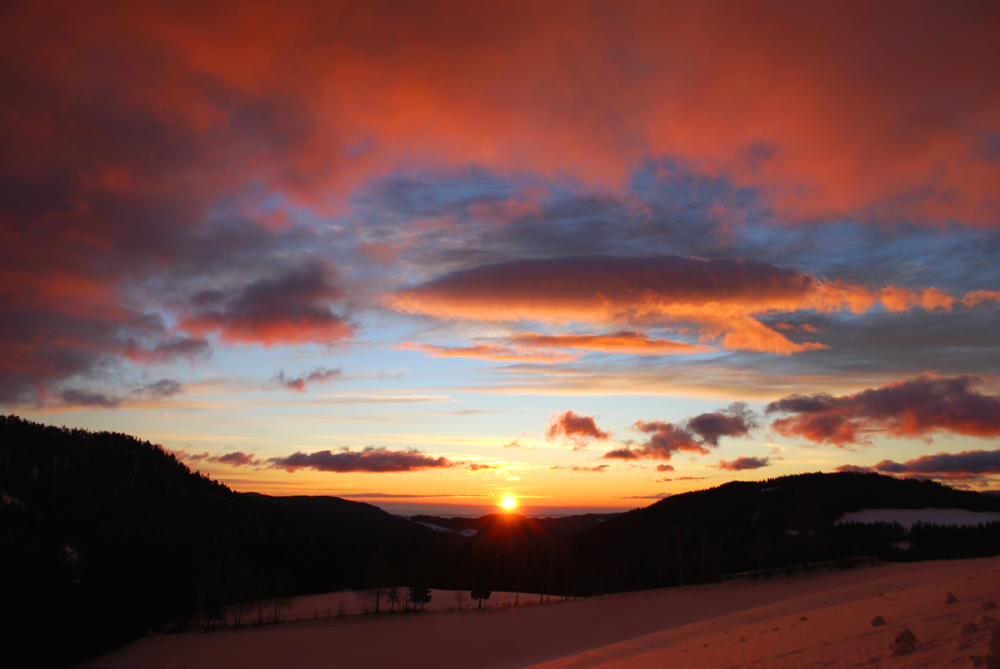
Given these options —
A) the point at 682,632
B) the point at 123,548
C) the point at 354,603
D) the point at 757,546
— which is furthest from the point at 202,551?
the point at 682,632

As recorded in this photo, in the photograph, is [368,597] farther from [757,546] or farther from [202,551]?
[757,546]

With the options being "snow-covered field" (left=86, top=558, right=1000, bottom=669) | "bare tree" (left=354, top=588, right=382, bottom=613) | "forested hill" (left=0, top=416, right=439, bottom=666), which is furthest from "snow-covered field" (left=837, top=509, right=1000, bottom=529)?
"forested hill" (left=0, top=416, right=439, bottom=666)

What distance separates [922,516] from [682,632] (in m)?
214

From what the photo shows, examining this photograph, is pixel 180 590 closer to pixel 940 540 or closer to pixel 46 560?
pixel 46 560

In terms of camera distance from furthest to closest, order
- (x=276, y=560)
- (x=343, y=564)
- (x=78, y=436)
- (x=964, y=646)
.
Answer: (x=78, y=436), (x=343, y=564), (x=276, y=560), (x=964, y=646)

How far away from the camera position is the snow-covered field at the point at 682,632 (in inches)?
717

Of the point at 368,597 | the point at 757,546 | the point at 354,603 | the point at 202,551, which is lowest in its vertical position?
the point at 354,603

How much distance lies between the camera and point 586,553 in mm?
125812

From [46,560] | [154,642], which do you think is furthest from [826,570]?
[46,560]

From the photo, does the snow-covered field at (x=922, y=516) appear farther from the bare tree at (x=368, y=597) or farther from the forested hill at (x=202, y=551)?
the bare tree at (x=368, y=597)

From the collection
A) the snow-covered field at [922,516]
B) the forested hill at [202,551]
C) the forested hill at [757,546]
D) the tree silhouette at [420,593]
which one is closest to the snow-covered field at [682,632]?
the tree silhouette at [420,593]

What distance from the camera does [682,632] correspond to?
33219 mm

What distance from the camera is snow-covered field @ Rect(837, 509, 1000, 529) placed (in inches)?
6969

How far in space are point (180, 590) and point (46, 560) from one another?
3332cm
